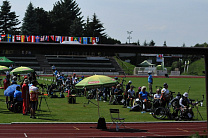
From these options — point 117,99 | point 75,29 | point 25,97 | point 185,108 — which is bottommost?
point 185,108

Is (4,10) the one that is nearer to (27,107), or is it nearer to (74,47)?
(27,107)

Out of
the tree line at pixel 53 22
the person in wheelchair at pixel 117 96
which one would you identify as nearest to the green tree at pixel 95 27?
the tree line at pixel 53 22

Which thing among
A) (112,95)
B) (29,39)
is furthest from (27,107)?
(29,39)

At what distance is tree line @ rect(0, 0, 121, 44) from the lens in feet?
299

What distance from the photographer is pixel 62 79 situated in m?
30.9

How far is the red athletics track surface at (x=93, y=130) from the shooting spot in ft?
43.0

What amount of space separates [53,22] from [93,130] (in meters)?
87.4

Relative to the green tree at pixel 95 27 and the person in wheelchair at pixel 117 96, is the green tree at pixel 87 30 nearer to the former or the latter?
the green tree at pixel 95 27

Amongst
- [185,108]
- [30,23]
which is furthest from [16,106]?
[30,23]

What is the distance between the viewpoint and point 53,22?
9944 cm

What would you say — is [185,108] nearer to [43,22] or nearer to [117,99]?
[117,99]

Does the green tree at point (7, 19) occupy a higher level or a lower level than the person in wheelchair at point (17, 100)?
higher

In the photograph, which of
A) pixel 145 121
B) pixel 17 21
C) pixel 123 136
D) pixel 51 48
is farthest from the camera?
pixel 17 21

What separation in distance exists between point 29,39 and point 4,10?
1884 centimetres
